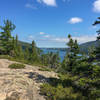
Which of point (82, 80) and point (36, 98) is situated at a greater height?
point (82, 80)

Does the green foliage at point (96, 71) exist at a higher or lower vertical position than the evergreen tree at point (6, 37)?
lower

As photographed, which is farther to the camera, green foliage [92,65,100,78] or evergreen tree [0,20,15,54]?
evergreen tree [0,20,15,54]

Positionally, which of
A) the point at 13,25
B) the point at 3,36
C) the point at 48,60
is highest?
the point at 13,25

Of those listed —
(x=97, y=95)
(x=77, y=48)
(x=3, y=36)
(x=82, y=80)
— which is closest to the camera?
(x=97, y=95)

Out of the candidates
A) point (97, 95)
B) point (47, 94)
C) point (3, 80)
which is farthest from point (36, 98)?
point (97, 95)

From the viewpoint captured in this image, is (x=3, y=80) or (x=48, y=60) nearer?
(x=3, y=80)

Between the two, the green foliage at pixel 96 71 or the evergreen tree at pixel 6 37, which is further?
the evergreen tree at pixel 6 37

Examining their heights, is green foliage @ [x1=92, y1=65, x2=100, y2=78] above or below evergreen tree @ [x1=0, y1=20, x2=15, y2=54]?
below

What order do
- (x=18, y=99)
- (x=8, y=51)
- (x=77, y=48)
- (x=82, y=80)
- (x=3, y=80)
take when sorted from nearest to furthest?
(x=18, y=99) → (x=82, y=80) → (x=3, y=80) → (x=77, y=48) → (x=8, y=51)

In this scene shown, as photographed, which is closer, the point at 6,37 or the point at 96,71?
the point at 96,71

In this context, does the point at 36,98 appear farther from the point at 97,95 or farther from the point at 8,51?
the point at 8,51

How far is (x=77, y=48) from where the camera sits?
21281 millimetres

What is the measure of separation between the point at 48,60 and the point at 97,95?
69.7 metres

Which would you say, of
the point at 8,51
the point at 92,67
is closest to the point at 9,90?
the point at 92,67
